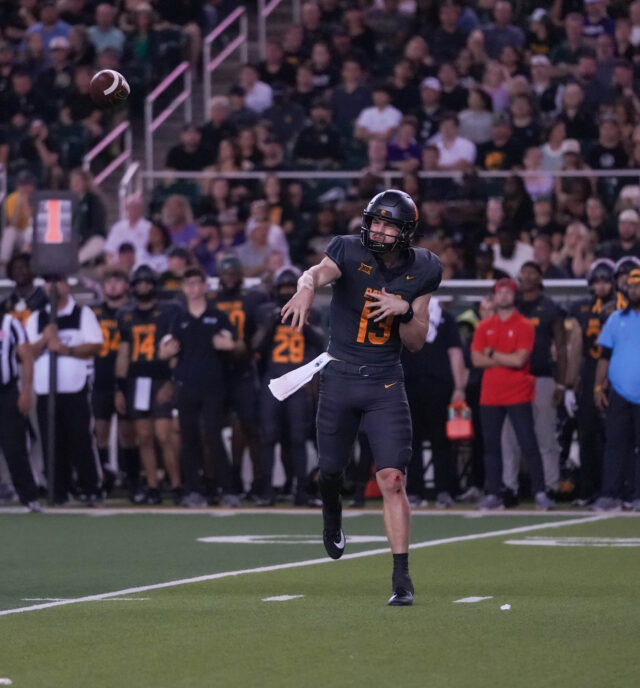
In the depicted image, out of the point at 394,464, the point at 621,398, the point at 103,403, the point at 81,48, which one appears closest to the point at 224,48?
the point at 81,48

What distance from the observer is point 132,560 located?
1124 cm

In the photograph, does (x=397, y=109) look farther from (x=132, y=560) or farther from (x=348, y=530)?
(x=132, y=560)

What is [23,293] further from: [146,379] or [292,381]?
[292,381]

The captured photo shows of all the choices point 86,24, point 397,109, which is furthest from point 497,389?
point 86,24

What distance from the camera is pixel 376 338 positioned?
900 cm

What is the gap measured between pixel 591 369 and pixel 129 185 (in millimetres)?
7854

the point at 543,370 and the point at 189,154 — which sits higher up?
the point at 189,154

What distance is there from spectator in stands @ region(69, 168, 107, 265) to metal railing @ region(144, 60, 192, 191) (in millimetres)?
1711

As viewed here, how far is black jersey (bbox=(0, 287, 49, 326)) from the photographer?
16.5 metres

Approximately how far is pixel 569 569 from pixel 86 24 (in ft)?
53.3

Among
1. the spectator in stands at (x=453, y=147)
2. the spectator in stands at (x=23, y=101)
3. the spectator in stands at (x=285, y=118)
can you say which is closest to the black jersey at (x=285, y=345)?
the spectator in stands at (x=453, y=147)

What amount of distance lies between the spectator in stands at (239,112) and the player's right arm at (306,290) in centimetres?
1324

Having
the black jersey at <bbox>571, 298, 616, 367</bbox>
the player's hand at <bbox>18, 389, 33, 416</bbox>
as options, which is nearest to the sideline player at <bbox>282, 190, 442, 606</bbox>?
the player's hand at <bbox>18, 389, 33, 416</bbox>

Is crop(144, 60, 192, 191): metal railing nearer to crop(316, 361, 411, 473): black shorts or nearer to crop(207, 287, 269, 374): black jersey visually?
crop(207, 287, 269, 374): black jersey
